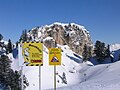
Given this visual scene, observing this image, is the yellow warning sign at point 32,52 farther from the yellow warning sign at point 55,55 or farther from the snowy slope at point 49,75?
the snowy slope at point 49,75

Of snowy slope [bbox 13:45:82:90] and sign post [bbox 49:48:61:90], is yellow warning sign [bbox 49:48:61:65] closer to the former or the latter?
sign post [bbox 49:48:61:90]

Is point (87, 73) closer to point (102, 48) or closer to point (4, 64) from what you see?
point (102, 48)

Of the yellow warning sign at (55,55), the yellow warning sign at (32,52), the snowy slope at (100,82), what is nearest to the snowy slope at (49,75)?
the snowy slope at (100,82)

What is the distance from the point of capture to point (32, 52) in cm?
1606

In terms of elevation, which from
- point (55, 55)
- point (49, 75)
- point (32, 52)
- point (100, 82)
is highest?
point (49, 75)

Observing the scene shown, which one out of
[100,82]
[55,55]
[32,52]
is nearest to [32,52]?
[32,52]

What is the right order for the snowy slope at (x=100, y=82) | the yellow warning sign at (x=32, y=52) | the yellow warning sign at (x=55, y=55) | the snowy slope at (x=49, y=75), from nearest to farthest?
the yellow warning sign at (x=32, y=52), the yellow warning sign at (x=55, y=55), the snowy slope at (x=100, y=82), the snowy slope at (x=49, y=75)

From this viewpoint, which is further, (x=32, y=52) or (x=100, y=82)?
(x=100, y=82)

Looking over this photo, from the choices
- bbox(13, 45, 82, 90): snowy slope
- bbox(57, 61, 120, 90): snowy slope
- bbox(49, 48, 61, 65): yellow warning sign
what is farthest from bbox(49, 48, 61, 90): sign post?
bbox(13, 45, 82, 90): snowy slope

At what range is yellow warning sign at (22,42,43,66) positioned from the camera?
16000 millimetres

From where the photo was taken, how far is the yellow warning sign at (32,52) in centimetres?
1600

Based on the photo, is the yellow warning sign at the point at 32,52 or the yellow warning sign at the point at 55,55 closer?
the yellow warning sign at the point at 32,52

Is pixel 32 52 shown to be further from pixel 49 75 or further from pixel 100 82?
pixel 49 75

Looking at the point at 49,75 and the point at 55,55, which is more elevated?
the point at 49,75
